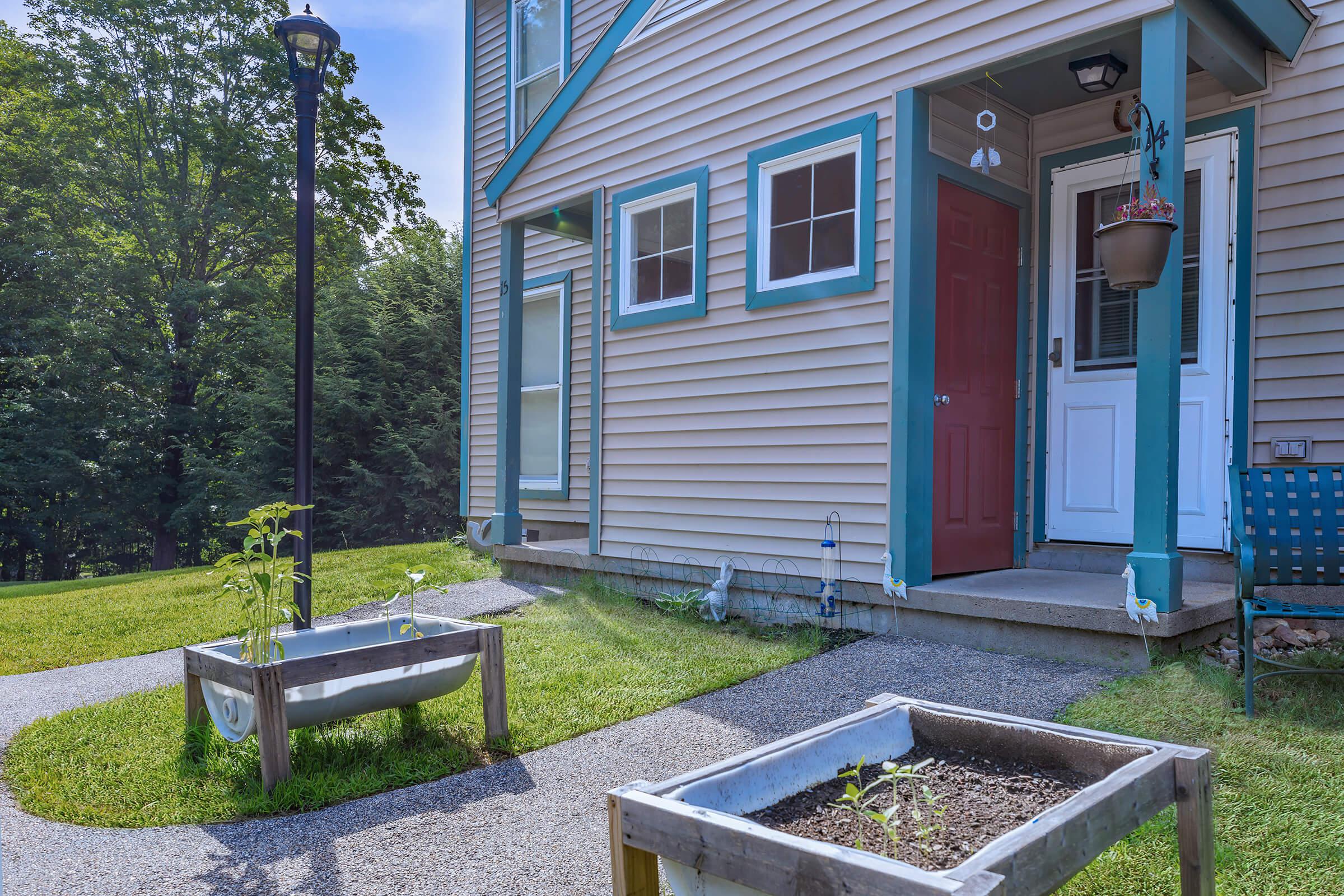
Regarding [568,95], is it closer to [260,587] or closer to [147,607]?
[260,587]

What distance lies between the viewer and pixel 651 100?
6.17 meters

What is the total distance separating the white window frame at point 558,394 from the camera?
8.19m

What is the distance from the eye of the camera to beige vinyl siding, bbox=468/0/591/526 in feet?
28.1

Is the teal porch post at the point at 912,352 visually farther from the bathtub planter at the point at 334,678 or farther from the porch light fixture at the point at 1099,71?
the bathtub planter at the point at 334,678

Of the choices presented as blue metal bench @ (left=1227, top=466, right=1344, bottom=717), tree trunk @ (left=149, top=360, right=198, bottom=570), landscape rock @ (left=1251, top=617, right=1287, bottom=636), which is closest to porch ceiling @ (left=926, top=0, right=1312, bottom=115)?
blue metal bench @ (left=1227, top=466, right=1344, bottom=717)

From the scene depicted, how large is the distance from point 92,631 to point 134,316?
43.4ft

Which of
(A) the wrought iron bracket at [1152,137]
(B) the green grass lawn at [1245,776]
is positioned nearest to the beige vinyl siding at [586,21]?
(A) the wrought iron bracket at [1152,137]

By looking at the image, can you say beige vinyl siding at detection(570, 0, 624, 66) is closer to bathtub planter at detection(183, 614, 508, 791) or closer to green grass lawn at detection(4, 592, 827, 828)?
green grass lawn at detection(4, 592, 827, 828)

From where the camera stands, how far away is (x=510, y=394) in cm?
716

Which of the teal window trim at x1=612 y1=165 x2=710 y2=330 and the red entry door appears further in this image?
the teal window trim at x1=612 y1=165 x2=710 y2=330

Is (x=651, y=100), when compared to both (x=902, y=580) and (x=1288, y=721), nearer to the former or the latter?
(x=902, y=580)

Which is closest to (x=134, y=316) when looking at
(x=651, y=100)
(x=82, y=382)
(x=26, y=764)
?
(x=82, y=382)

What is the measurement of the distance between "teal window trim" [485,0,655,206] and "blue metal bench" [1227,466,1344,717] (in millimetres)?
4770

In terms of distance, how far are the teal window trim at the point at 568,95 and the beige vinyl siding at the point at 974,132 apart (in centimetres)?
231
